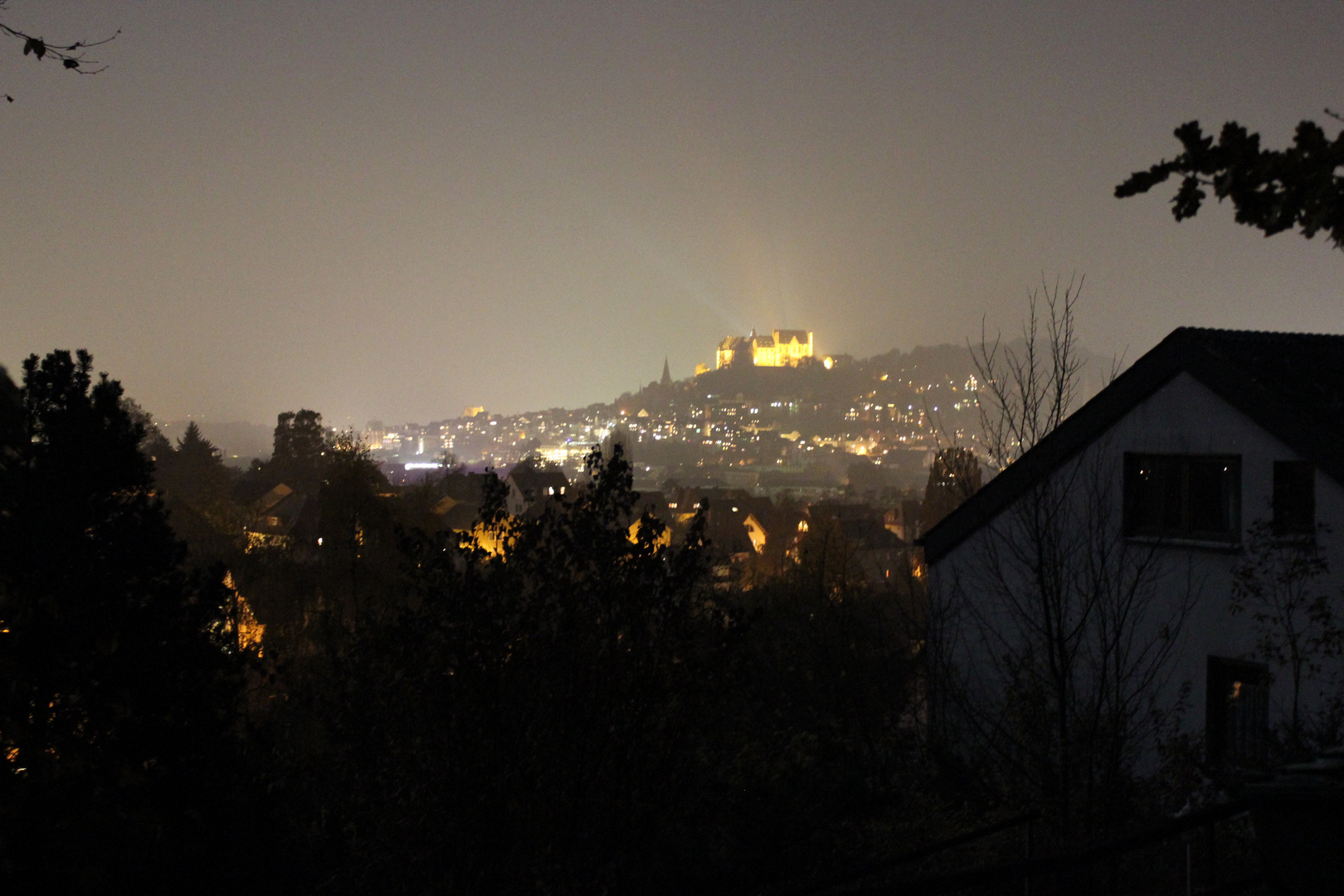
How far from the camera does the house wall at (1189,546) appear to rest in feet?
27.9

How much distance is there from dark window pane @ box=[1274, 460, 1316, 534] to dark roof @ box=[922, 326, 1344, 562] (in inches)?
8.3

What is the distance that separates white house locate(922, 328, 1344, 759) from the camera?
8.45 metres

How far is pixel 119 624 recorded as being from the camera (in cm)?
848

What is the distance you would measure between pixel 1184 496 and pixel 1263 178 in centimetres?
843

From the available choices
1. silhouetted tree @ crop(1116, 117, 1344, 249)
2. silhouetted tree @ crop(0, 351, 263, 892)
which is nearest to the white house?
silhouetted tree @ crop(1116, 117, 1344, 249)

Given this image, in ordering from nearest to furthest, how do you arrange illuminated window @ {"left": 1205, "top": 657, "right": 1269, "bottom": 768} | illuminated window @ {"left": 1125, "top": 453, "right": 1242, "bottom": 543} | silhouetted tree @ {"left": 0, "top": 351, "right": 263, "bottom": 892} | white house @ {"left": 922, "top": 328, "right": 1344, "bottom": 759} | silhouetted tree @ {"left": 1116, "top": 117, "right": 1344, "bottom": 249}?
silhouetted tree @ {"left": 1116, "top": 117, "right": 1344, "bottom": 249} < silhouetted tree @ {"left": 0, "top": 351, "right": 263, "bottom": 892} < white house @ {"left": 922, "top": 328, "right": 1344, "bottom": 759} < illuminated window @ {"left": 1205, "top": 657, "right": 1269, "bottom": 768} < illuminated window @ {"left": 1125, "top": 453, "right": 1242, "bottom": 543}

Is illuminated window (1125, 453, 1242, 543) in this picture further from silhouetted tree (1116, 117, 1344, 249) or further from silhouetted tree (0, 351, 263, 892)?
silhouetted tree (0, 351, 263, 892)

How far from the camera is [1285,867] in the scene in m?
3.60

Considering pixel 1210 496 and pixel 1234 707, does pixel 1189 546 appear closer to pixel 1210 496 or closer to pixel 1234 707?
pixel 1210 496

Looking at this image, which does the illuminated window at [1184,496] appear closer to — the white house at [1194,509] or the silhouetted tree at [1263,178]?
the white house at [1194,509]

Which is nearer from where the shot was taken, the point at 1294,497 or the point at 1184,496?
the point at 1294,497

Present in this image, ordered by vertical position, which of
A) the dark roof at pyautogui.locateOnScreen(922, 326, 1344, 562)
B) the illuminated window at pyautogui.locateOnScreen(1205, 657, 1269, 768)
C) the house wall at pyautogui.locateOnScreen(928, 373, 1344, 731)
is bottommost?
Answer: the illuminated window at pyautogui.locateOnScreen(1205, 657, 1269, 768)

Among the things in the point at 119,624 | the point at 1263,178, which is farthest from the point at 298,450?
the point at 1263,178

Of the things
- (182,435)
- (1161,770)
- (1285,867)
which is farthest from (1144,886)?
(182,435)
